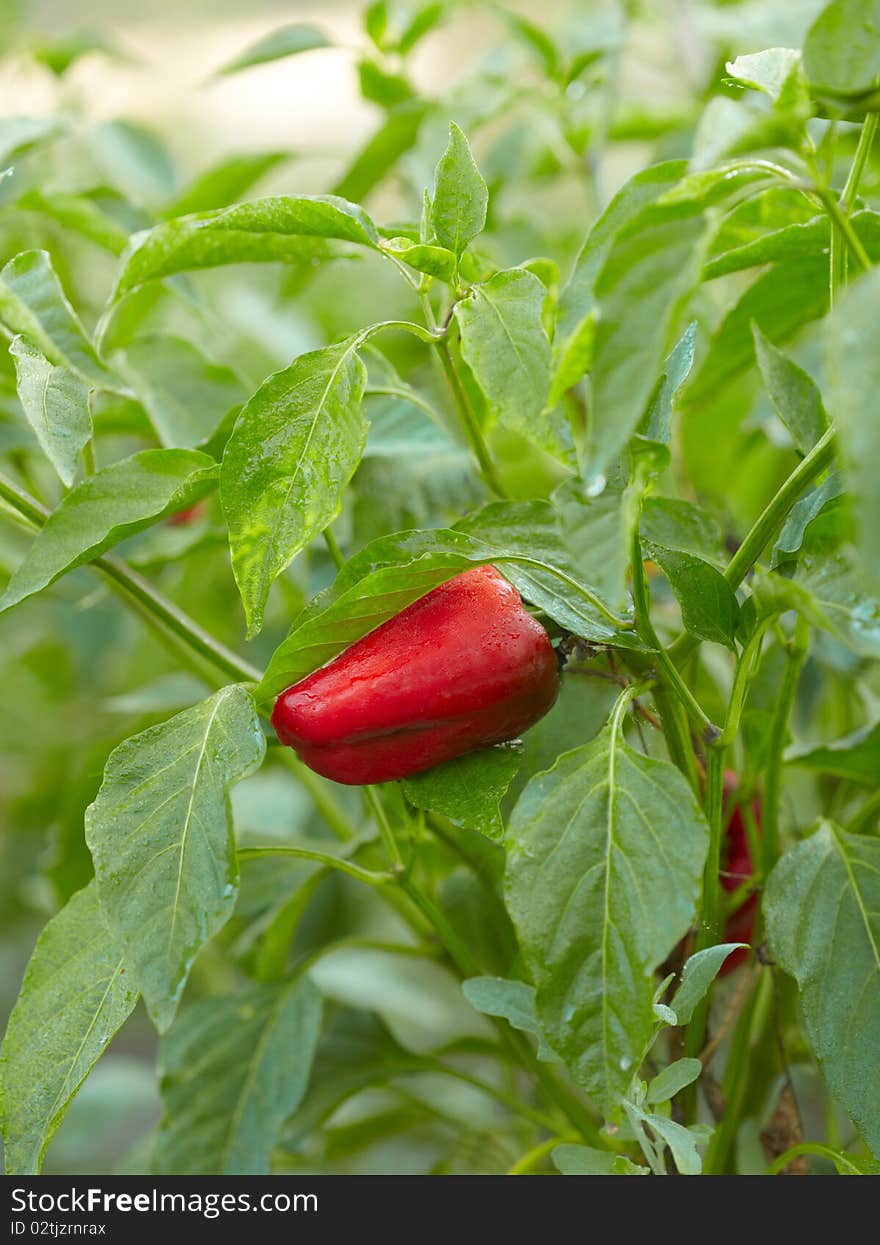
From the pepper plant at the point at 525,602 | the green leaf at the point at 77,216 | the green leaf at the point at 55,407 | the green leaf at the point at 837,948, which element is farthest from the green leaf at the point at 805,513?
the green leaf at the point at 77,216

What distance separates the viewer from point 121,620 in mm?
1028

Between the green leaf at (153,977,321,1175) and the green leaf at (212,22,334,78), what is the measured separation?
0.49 m

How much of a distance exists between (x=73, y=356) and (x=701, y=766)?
27 cm

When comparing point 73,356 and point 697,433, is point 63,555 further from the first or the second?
point 697,433

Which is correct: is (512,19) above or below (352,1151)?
above

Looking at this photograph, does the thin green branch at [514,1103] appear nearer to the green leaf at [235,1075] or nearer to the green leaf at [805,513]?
the green leaf at [235,1075]

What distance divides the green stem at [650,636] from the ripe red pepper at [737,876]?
13 centimetres

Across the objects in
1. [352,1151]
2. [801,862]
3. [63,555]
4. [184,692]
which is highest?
[63,555]

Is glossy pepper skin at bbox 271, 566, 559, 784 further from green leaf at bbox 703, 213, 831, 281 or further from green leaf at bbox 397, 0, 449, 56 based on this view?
green leaf at bbox 397, 0, 449, 56

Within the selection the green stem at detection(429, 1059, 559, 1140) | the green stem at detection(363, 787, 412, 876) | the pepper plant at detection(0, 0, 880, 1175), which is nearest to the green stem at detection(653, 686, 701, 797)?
the pepper plant at detection(0, 0, 880, 1175)

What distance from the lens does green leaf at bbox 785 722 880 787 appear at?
18.5 inches

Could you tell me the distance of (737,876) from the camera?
0.47 m

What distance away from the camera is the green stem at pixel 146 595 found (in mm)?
438
